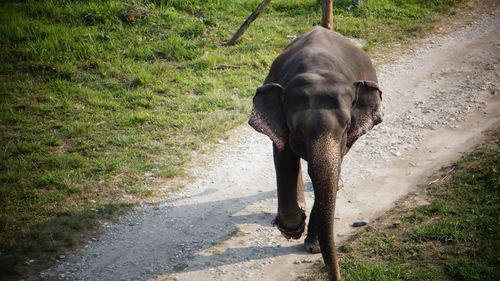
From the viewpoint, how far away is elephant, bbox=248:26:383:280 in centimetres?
504

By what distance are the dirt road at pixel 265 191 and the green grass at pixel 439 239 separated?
44 cm

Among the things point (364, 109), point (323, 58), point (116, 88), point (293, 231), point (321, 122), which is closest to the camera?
point (321, 122)

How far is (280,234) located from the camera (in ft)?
22.5

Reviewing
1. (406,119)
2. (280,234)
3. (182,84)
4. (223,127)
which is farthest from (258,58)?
(280,234)

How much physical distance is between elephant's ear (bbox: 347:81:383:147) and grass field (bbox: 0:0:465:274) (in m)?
3.36

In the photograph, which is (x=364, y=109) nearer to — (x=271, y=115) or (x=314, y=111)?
(x=314, y=111)

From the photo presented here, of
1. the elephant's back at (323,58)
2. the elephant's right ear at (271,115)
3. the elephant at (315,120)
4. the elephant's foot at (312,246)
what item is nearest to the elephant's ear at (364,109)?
the elephant at (315,120)

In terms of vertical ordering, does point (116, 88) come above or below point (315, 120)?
below

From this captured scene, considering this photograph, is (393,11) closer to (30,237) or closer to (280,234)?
(280,234)

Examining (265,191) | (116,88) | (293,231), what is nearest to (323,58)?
(293,231)

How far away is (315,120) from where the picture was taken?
17.0 ft

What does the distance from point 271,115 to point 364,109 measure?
972 millimetres

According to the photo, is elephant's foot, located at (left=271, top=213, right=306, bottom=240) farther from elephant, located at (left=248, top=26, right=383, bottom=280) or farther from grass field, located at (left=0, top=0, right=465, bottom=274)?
grass field, located at (left=0, top=0, right=465, bottom=274)

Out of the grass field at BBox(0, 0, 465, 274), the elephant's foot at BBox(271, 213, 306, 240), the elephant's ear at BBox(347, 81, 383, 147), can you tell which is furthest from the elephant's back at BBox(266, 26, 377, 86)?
the grass field at BBox(0, 0, 465, 274)
